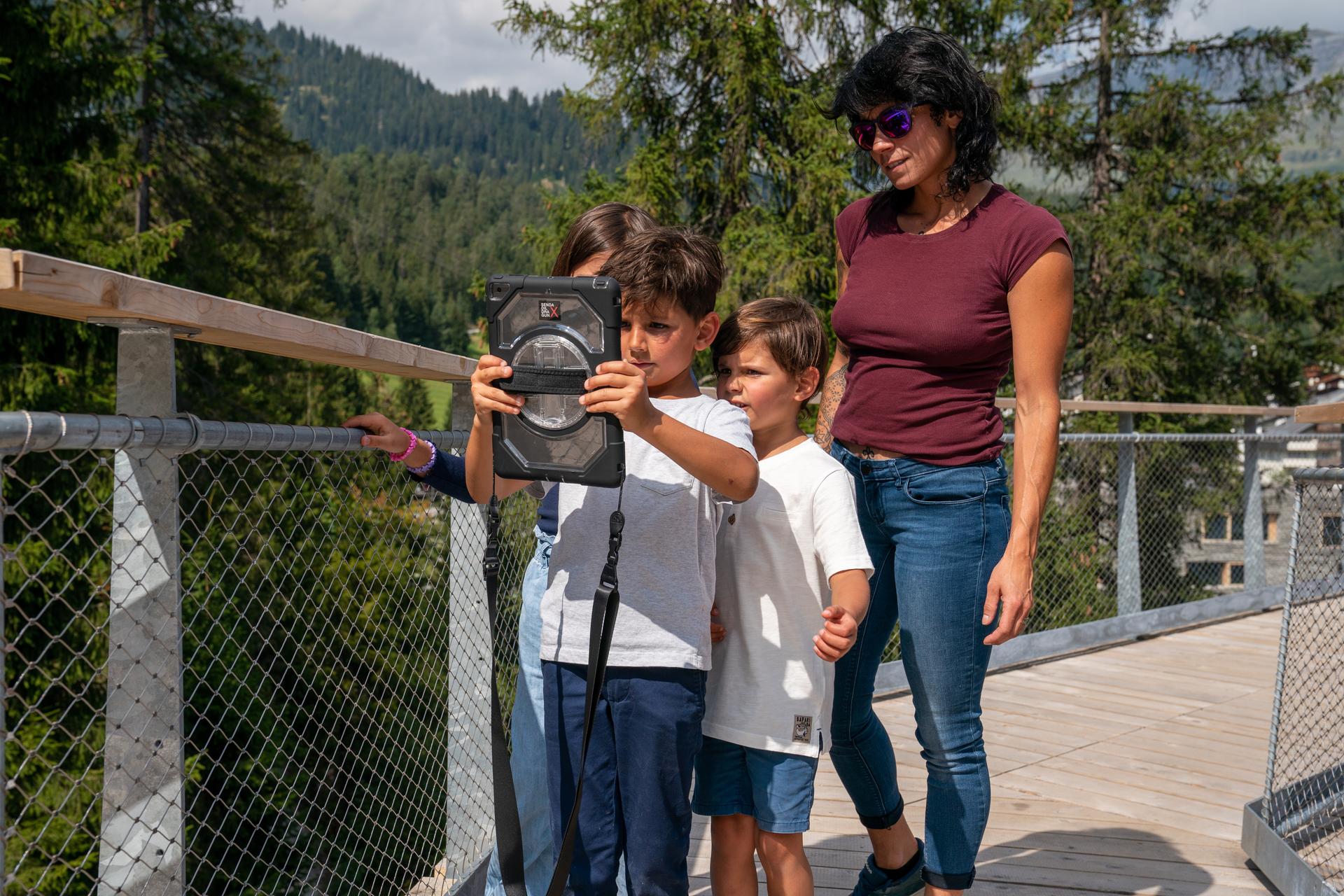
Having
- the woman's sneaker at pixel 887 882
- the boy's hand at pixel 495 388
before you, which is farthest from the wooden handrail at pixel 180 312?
the woman's sneaker at pixel 887 882

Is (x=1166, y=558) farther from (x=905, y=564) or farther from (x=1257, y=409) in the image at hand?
(x=905, y=564)

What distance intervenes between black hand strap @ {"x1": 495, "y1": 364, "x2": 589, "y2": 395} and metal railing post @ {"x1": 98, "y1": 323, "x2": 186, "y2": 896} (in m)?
0.42

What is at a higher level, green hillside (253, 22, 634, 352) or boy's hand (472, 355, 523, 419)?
green hillside (253, 22, 634, 352)

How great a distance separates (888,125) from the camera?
6.27ft

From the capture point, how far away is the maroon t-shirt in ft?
6.12

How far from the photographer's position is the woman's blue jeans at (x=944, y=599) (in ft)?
6.37

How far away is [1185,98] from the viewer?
52.4ft

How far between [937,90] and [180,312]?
121 centimetres

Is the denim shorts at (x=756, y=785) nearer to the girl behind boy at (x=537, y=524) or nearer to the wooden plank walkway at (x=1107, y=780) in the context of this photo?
the girl behind boy at (x=537, y=524)

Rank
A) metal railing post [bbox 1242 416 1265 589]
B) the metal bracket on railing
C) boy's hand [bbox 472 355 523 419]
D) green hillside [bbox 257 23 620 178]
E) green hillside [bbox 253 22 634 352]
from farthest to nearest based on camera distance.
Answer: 1. green hillside [bbox 257 23 620 178]
2. green hillside [bbox 253 22 634 352]
3. metal railing post [bbox 1242 416 1265 589]
4. boy's hand [bbox 472 355 523 419]
5. the metal bracket on railing

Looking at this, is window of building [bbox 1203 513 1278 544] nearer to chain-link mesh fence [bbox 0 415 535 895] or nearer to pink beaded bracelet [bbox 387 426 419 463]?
chain-link mesh fence [bbox 0 415 535 895]

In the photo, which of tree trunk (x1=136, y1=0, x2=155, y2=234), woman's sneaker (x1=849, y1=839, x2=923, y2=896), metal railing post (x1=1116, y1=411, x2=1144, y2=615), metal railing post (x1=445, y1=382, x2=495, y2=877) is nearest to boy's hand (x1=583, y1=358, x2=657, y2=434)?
metal railing post (x1=445, y1=382, x2=495, y2=877)

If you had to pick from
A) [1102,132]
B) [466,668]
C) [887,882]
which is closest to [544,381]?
[466,668]

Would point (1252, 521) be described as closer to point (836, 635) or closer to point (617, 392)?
point (836, 635)
